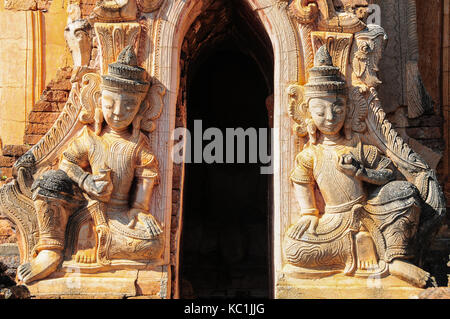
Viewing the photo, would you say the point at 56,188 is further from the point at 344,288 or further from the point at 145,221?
the point at 344,288

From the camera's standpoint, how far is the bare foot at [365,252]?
1115cm

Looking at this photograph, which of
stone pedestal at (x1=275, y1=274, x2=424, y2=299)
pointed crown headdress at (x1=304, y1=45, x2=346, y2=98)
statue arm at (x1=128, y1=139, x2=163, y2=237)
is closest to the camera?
stone pedestal at (x1=275, y1=274, x2=424, y2=299)

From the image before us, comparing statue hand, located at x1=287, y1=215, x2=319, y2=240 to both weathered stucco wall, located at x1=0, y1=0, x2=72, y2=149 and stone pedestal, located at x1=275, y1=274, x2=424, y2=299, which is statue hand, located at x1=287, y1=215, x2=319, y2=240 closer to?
stone pedestal, located at x1=275, y1=274, x2=424, y2=299

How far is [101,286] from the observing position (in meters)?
11.1

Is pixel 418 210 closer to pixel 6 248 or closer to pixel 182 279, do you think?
pixel 182 279

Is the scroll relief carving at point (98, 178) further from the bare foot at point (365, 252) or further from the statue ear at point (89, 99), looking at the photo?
the bare foot at point (365, 252)

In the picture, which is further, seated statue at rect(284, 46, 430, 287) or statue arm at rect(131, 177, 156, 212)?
statue arm at rect(131, 177, 156, 212)

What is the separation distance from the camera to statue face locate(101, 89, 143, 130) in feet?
37.4

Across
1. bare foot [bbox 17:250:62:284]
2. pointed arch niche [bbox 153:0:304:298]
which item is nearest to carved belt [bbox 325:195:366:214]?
pointed arch niche [bbox 153:0:304:298]

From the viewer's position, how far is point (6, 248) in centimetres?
1319

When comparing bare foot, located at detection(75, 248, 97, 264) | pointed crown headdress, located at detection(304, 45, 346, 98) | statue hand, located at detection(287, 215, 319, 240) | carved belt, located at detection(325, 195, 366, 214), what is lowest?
bare foot, located at detection(75, 248, 97, 264)

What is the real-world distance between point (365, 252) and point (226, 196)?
15.1 ft

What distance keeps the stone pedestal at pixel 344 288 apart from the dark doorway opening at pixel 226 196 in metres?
3.45

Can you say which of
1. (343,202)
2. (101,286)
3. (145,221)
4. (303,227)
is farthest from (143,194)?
(343,202)
